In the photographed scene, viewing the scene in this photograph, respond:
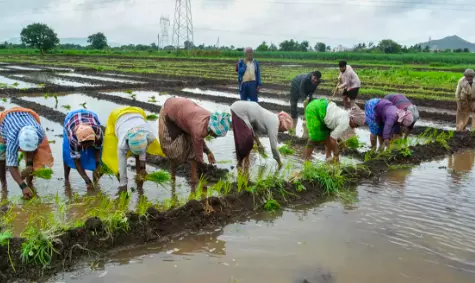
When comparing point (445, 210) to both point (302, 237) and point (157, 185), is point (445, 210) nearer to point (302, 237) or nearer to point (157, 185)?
point (302, 237)

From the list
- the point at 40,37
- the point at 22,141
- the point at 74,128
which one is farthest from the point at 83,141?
the point at 40,37

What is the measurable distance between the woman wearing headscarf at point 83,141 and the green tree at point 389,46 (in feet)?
182

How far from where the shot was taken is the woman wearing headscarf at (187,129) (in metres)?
4.95

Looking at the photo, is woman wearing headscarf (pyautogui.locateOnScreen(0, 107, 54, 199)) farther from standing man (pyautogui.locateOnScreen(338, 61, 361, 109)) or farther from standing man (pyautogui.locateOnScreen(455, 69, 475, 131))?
standing man (pyautogui.locateOnScreen(455, 69, 475, 131))

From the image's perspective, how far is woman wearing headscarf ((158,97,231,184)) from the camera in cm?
495

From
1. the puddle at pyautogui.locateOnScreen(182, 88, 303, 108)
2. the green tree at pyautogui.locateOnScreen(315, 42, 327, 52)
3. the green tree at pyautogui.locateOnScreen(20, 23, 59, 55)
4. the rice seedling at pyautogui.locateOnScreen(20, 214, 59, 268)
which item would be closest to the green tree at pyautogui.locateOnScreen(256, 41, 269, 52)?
the green tree at pyautogui.locateOnScreen(315, 42, 327, 52)

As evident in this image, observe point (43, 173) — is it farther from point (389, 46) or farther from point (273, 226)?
point (389, 46)

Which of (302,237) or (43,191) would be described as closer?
(302,237)

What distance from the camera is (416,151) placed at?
24.4 ft

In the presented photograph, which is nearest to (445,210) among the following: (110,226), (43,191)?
(110,226)

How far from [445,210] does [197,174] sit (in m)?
3.16

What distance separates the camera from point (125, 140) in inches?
199

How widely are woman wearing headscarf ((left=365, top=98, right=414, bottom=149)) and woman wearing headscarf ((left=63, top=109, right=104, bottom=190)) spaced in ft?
14.1

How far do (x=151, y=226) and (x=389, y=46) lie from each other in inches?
2244
